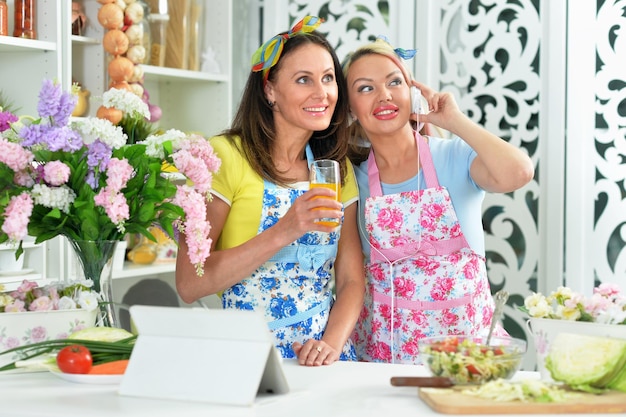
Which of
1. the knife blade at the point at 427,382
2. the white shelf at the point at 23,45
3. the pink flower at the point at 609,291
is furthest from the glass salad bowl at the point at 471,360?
the white shelf at the point at 23,45

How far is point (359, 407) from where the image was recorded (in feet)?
5.02

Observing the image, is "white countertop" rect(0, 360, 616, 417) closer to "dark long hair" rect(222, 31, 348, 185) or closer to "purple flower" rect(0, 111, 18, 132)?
"purple flower" rect(0, 111, 18, 132)

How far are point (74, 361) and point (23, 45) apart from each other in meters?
1.67

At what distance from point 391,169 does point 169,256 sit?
1.52 meters

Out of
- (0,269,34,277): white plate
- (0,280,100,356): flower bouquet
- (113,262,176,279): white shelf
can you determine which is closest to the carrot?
(0,280,100,356): flower bouquet

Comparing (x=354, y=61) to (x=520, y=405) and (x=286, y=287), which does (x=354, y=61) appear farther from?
(x=520, y=405)

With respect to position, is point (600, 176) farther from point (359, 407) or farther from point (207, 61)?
point (359, 407)

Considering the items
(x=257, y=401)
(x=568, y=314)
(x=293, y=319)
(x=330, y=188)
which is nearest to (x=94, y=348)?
(x=257, y=401)

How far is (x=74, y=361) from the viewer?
1690mm

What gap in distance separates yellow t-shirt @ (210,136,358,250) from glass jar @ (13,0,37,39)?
112cm

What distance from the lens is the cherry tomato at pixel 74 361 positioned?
66.6 inches

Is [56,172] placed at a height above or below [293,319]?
above

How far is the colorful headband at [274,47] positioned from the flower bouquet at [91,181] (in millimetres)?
585

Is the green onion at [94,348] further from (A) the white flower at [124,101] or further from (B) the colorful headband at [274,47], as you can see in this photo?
(B) the colorful headband at [274,47]
